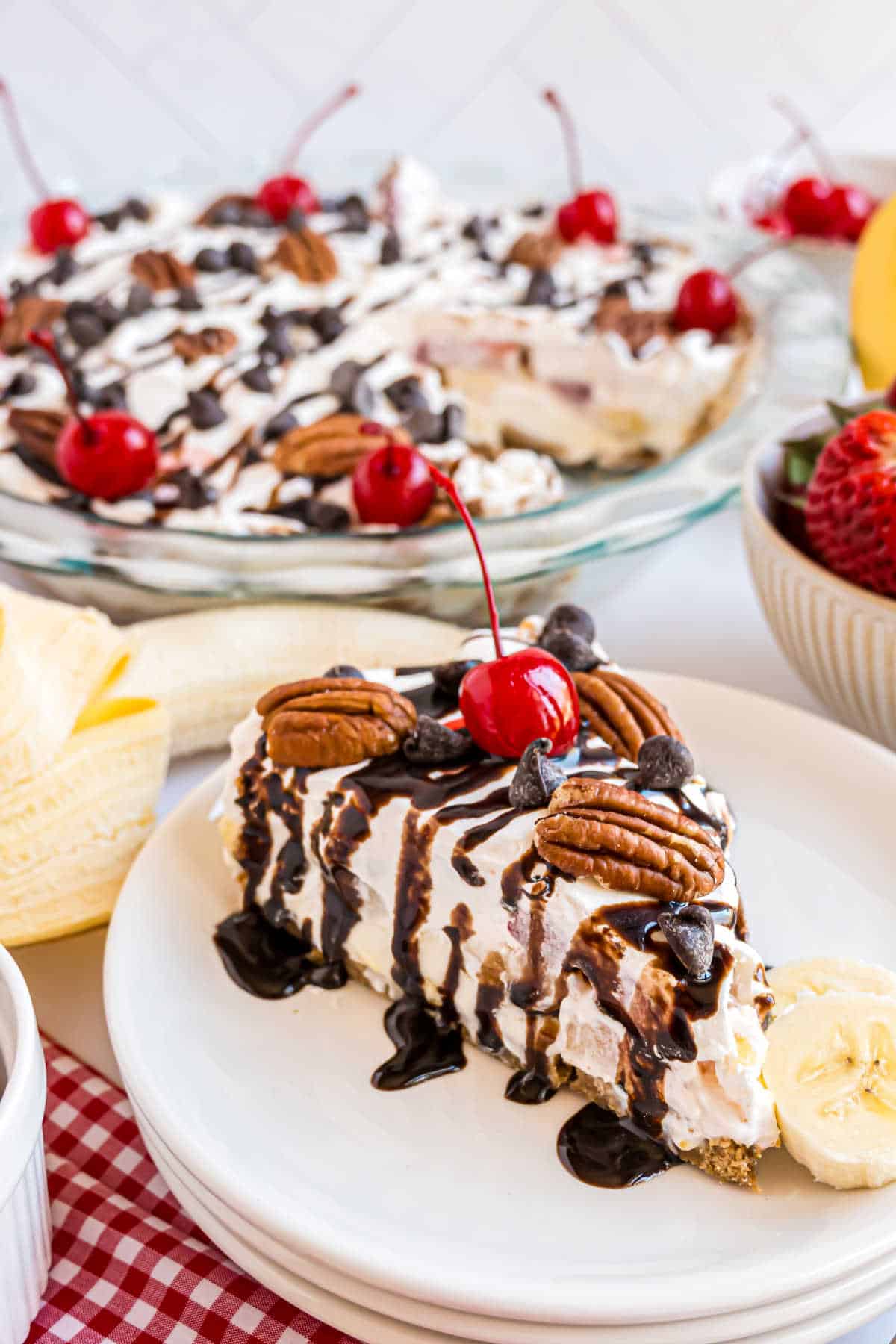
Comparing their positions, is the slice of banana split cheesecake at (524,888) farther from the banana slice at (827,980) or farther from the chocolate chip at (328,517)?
the chocolate chip at (328,517)

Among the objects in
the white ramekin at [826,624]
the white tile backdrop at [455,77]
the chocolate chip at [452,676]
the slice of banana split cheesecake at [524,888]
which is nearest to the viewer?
the slice of banana split cheesecake at [524,888]

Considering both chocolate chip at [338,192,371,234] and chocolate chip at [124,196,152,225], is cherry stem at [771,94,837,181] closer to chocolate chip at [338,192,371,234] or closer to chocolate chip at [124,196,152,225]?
chocolate chip at [338,192,371,234]

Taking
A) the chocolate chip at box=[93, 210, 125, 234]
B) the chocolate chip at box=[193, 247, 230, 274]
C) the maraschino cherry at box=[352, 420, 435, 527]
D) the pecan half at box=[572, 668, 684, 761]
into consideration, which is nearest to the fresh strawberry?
the pecan half at box=[572, 668, 684, 761]

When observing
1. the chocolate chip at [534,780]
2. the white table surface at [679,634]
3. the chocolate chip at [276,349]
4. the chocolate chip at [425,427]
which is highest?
the chocolate chip at [534,780]

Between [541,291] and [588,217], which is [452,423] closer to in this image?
[541,291]

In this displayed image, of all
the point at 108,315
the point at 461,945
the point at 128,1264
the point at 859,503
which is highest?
the point at 859,503

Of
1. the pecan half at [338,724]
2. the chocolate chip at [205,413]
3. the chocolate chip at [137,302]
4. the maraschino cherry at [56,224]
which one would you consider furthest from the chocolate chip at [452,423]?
the maraschino cherry at [56,224]

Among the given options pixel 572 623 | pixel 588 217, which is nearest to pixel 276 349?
pixel 588 217
